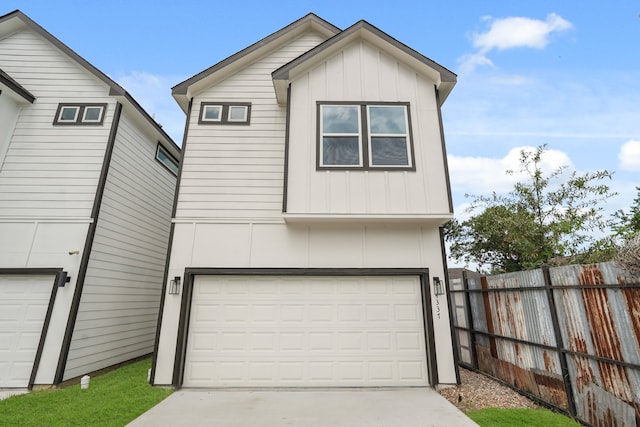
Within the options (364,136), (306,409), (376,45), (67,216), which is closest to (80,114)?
(67,216)

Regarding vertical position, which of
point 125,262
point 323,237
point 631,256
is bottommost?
point 631,256

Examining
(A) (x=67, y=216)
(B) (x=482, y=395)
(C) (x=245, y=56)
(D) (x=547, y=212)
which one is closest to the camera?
(B) (x=482, y=395)

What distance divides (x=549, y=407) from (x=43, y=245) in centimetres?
952

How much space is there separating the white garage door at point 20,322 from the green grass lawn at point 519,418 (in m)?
7.73

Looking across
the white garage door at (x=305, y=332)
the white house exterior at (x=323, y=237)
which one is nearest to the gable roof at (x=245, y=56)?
the white house exterior at (x=323, y=237)

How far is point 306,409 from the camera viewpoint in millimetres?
4441

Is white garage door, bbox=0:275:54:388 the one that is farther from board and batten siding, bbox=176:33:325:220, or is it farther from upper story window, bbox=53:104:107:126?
upper story window, bbox=53:104:107:126

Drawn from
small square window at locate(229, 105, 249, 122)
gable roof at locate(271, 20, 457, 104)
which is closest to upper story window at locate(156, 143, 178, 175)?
small square window at locate(229, 105, 249, 122)

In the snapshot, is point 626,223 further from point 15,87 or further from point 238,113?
point 15,87

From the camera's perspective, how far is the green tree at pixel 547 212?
7180 millimetres

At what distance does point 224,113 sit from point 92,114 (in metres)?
3.16

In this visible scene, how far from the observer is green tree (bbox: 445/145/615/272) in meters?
7.18

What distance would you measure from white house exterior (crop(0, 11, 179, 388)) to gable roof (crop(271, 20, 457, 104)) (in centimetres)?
399

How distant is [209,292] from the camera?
19.5 feet
